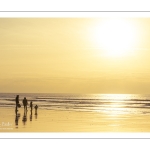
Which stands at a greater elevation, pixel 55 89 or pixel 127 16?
pixel 127 16

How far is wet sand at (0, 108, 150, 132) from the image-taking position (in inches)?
133

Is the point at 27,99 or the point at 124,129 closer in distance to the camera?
the point at 124,129

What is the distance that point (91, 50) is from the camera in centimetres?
344

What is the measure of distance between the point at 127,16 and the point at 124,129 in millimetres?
985

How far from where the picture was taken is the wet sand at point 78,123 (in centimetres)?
337

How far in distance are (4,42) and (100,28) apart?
34.1 inches

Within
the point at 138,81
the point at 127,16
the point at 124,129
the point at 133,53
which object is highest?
the point at 127,16

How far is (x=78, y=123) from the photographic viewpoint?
3.50 m
